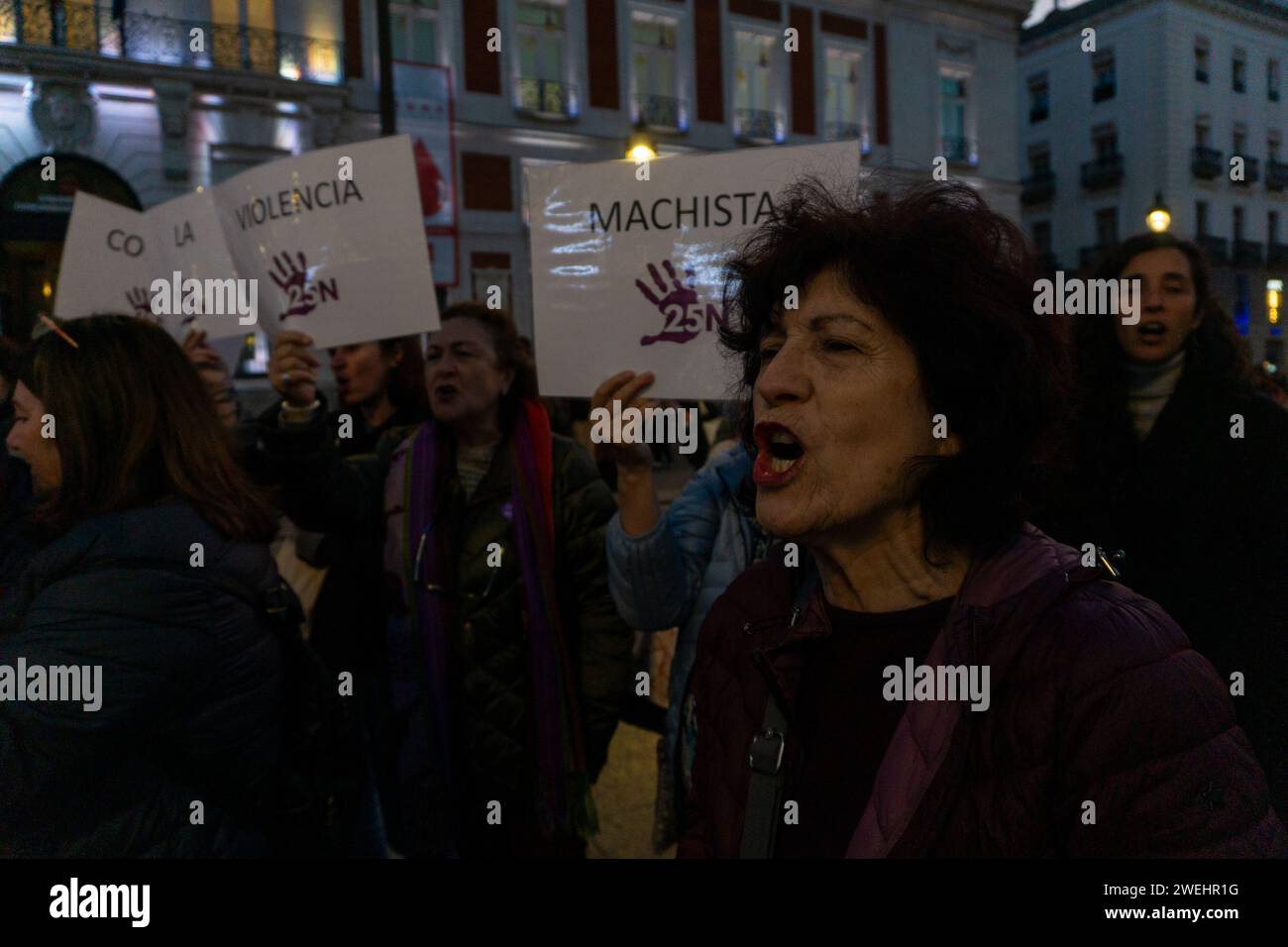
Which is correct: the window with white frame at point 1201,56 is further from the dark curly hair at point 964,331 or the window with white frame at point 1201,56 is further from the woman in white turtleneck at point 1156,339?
the dark curly hair at point 964,331

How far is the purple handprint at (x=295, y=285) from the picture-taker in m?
2.83

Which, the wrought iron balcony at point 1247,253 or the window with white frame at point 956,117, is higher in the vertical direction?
the window with white frame at point 956,117

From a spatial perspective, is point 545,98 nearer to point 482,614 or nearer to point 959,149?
point 959,149

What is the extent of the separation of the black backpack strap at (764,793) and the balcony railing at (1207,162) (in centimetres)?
1311

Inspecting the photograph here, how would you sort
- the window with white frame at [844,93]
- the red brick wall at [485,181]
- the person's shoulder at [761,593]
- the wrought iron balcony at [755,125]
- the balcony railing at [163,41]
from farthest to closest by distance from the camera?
the window with white frame at [844,93] → the wrought iron balcony at [755,125] → the red brick wall at [485,181] → the balcony railing at [163,41] → the person's shoulder at [761,593]

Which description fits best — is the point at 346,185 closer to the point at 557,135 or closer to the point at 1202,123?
the point at 557,135

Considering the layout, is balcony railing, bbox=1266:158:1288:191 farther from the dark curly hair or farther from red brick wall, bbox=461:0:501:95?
red brick wall, bbox=461:0:501:95

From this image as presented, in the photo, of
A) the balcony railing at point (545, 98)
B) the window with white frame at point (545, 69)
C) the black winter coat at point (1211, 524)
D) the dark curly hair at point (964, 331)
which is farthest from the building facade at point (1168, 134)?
the window with white frame at point (545, 69)

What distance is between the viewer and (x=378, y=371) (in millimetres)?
3312

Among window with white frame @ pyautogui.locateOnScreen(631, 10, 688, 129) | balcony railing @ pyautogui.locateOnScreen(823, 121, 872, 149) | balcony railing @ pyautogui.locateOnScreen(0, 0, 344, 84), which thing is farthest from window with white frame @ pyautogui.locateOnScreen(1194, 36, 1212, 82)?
balcony railing @ pyautogui.locateOnScreen(0, 0, 344, 84)

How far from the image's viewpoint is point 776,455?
4.71ft

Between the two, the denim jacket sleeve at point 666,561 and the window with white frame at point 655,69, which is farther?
the window with white frame at point 655,69

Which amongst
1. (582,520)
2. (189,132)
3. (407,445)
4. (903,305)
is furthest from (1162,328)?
(189,132)

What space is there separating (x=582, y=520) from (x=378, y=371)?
1118 mm
